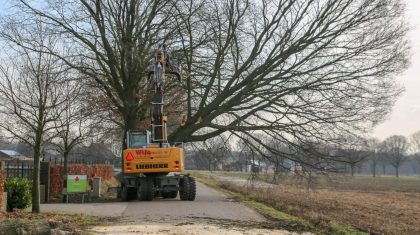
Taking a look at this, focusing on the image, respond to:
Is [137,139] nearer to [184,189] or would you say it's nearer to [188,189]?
[184,189]

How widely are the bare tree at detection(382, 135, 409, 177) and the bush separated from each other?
126817 millimetres

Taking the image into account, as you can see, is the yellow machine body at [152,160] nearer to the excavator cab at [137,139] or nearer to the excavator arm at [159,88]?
the excavator cab at [137,139]

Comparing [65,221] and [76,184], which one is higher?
[76,184]

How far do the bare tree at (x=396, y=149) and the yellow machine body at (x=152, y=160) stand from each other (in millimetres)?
121115

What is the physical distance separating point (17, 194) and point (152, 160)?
601 cm

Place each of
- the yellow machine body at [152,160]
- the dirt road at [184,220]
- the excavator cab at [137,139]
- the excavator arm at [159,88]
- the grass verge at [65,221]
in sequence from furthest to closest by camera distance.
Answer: the excavator cab at [137,139]
the excavator arm at [159,88]
the yellow machine body at [152,160]
the dirt road at [184,220]
the grass verge at [65,221]

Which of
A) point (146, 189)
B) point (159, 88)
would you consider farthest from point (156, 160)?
point (159, 88)

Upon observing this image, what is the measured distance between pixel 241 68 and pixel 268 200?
21.0 feet

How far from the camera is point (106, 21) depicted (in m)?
25.8

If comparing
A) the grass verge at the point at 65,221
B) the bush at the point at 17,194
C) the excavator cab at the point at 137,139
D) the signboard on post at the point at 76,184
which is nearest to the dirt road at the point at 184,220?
the grass verge at the point at 65,221

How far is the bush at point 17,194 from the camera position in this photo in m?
17.8

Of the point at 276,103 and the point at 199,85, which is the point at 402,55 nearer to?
the point at 276,103

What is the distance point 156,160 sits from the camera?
2259 cm

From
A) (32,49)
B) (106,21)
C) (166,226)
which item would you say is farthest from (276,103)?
(166,226)
